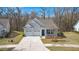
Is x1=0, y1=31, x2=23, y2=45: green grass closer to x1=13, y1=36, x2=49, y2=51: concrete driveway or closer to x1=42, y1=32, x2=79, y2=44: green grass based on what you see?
x1=13, y1=36, x2=49, y2=51: concrete driveway

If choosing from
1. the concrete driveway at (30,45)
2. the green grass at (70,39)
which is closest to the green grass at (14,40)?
the concrete driveway at (30,45)

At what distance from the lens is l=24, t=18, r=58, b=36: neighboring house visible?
3129 millimetres

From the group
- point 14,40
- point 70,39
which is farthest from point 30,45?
point 70,39

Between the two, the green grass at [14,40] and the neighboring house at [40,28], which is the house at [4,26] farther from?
the neighboring house at [40,28]

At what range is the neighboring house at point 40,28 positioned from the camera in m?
3.13

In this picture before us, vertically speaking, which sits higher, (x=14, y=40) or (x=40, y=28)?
(x=40, y=28)

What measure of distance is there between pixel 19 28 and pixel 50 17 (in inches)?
17.1

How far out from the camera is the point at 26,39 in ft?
10.3

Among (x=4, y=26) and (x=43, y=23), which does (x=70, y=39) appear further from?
(x=4, y=26)

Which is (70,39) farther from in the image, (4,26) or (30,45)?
(4,26)

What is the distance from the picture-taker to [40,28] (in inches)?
124
